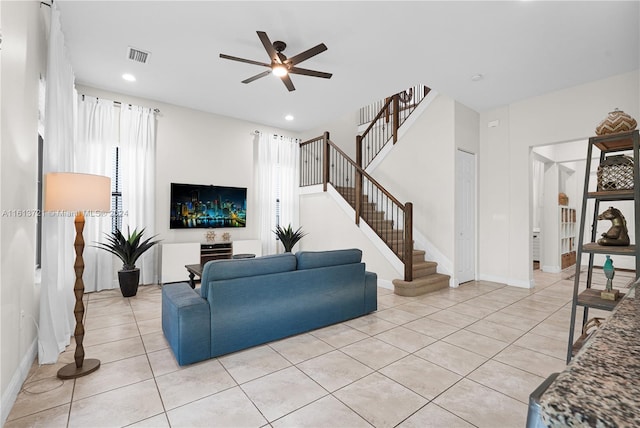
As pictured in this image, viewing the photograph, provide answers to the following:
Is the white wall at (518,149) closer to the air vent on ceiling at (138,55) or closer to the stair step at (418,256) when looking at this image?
the stair step at (418,256)

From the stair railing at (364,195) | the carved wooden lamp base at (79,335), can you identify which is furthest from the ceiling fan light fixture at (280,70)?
the carved wooden lamp base at (79,335)

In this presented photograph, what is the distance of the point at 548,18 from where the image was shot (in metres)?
3.19

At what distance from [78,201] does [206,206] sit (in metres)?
3.82

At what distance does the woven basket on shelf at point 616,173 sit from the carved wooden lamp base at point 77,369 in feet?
14.1

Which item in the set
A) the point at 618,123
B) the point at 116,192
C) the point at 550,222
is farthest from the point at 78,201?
the point at 550,222

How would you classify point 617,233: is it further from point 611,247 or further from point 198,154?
point 198,154

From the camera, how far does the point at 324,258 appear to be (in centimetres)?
326

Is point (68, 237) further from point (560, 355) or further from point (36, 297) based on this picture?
point (560, 355)

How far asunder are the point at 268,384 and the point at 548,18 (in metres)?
4.42

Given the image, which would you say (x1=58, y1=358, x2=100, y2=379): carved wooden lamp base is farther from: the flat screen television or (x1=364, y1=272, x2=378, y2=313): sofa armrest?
the flat screen television

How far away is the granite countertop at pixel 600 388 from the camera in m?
0.33

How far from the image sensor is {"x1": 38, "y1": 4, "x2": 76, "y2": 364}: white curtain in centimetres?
252

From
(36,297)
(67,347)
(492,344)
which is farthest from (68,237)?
(492,344)

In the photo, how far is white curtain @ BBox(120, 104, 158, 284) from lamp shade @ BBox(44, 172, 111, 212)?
3124 millimetres
